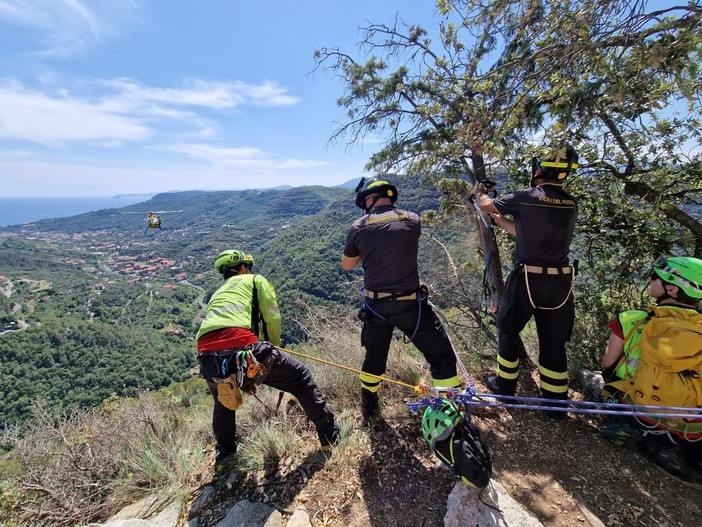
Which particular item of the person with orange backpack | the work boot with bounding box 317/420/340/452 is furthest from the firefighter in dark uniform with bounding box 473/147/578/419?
the work boot with bounding box 317/420/340/452

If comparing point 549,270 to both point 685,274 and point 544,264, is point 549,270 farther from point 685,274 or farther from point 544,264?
point 685,274

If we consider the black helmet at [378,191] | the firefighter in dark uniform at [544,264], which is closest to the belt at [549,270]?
the firefighter in dark uniform at [544,264]

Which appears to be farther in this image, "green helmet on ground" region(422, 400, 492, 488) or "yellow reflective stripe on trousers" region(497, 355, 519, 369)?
"yellow reflective stripe on trousers" region(497, 355, 519, 369)

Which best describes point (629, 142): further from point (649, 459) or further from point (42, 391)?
point (42, 391)

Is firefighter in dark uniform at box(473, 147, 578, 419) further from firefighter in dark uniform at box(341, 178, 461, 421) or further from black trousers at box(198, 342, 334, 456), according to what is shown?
black trousers at box(198, 342, 334, 456)

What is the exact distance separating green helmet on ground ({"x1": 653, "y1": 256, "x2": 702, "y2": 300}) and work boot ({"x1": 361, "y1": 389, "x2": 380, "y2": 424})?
271 centimetres

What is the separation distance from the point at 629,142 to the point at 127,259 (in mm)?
150983

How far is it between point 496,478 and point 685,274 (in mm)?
2171

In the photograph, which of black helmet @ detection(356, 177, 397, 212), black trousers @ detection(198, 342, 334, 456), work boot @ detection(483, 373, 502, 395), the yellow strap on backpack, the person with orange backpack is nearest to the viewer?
the person with orange backpack

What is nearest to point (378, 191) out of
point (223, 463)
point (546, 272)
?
point (546, 272)

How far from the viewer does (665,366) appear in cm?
231

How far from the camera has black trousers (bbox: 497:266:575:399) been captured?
10.1 feet

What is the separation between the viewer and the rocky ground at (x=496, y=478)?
90.7 inches

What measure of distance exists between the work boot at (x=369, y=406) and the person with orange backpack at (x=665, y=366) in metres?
2.11
